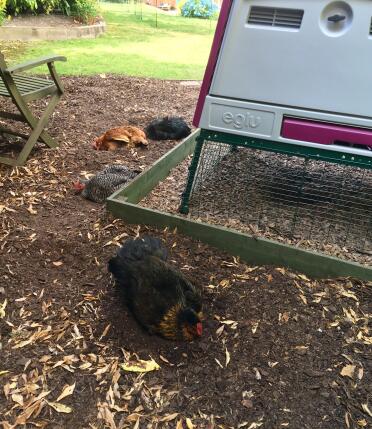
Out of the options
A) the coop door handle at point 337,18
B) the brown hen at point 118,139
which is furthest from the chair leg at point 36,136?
the coop door handle at point 337,18

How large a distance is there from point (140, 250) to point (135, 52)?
9.03 metres

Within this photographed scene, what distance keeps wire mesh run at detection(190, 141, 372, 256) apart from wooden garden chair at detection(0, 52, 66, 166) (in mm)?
1697

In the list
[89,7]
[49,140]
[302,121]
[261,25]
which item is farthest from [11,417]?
[89,7]

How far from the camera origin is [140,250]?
2.65 meters

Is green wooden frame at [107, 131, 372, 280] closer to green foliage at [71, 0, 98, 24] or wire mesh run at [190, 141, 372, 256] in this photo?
wire mesh run at [190, 141, 372, 256]

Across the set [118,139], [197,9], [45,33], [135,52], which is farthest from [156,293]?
[197,9]

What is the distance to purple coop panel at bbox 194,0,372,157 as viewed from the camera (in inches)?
104

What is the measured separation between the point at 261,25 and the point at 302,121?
26.4 inches

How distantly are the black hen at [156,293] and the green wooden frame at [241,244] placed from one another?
20.8 inches

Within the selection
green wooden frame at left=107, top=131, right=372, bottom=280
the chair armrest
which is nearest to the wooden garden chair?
the chair armrest

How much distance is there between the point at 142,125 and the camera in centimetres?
566

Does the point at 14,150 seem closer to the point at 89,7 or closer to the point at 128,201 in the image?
the point at 128,201

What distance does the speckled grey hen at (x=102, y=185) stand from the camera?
368 centimetres

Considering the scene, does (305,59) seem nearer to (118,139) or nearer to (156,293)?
(156,293)
